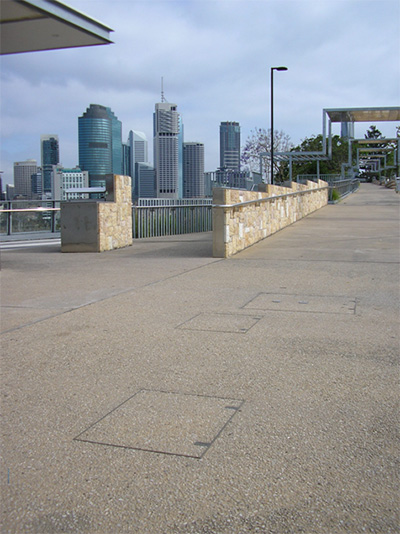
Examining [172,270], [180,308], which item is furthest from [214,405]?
[172,270]

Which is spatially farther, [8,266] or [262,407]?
Result: [8,266]

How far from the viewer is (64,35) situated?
1002 cm

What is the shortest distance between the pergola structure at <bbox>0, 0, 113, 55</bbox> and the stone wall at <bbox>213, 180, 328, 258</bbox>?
12.4 feet

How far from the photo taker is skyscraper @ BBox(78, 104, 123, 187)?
112 m

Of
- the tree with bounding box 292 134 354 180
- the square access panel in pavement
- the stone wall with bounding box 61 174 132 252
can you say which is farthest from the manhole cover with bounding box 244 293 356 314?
the tree with bounding box 292 134 354 180

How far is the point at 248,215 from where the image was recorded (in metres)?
13.6

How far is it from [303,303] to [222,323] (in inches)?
58.5

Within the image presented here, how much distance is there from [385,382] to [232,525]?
7.40ft

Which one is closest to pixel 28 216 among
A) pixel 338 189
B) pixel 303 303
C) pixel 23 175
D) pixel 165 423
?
pixel 303 303

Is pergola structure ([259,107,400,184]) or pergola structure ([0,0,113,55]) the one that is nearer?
pergola structure ([0,0,113,55])

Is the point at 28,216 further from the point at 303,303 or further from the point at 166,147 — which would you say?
the point at 166,147

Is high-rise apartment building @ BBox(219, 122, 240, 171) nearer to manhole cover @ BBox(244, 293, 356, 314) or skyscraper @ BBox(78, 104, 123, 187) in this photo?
skyscraper @ BBox(78, 104, 123, 187)

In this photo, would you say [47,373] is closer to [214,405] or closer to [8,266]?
[214,405]

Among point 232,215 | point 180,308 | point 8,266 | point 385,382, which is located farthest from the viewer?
point 232,215
